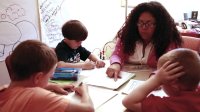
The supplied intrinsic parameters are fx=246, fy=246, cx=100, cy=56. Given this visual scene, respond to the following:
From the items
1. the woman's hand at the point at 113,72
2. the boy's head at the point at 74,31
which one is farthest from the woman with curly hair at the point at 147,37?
the boy's head at the point at 74,31

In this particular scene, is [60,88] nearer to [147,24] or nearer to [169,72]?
[169,72]

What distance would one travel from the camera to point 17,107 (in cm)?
88

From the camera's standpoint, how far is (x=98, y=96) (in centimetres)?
125

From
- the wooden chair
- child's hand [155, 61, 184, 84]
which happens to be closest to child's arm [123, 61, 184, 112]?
child's hand [155, 61, 184, 84]

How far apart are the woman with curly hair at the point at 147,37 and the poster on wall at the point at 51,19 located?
1.18 meters

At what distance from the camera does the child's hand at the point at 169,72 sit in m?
0.93

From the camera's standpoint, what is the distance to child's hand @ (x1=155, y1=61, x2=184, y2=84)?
93 cm

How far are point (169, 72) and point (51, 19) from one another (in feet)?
7.20

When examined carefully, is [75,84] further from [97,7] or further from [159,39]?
[97,7]

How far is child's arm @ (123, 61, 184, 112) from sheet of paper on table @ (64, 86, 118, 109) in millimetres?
138

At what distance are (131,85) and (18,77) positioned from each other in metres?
0.66

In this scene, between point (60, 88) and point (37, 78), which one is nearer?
point (37, 78)

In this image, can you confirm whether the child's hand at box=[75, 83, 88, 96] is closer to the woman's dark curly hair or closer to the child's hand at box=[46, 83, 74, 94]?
the child's hand at box=[46, 83, 74, 94]

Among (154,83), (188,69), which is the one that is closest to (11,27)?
(154,83)
